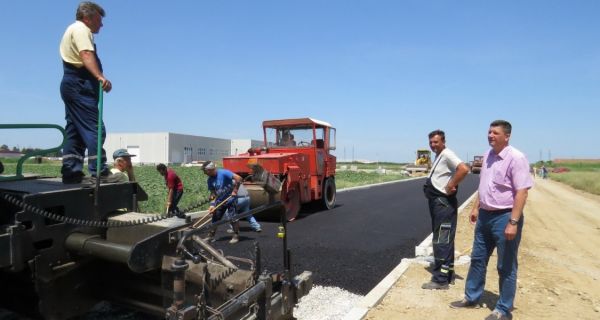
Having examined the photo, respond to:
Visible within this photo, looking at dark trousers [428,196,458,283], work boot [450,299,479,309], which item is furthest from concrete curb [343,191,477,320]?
work boot [450,299,479,309]

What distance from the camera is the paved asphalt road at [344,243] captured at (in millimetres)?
5520

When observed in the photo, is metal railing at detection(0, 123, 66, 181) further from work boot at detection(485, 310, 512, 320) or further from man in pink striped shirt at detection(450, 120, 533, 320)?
work boot at detection(485, 310, 512, 320)

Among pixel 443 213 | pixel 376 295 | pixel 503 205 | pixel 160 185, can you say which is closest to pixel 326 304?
pixel 376 295

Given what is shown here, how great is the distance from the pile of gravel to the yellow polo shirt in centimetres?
297

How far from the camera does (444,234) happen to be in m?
4.69

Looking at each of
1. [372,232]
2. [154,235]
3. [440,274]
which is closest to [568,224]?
[372,232]

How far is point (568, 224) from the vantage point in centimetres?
1093

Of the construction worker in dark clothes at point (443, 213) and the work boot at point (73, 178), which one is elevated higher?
the work boot at point (73, 178)

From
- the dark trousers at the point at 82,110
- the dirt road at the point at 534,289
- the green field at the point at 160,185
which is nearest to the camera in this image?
the dark trousers at the point at 82,110

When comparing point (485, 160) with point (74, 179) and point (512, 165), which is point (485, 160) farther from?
point (74, 179)

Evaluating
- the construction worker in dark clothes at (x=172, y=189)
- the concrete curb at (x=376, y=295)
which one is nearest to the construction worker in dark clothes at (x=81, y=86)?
the concrete curb at (x=376, y=295)

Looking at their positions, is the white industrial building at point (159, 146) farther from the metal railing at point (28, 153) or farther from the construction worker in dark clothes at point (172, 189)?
the metal railing at point (28, 153)

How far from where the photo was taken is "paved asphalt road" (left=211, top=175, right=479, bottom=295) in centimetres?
552

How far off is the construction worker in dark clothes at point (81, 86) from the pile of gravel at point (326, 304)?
2.33 m
